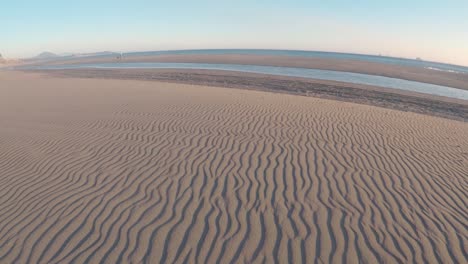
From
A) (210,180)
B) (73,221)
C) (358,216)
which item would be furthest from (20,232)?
(358,216)

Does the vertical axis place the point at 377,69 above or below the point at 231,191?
above

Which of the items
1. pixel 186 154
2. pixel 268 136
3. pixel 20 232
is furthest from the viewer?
pixel 268 136

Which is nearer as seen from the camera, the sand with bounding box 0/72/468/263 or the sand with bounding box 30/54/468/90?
the sand with bounding box 0/72/468/263

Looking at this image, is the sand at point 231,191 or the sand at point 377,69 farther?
the sand at point 377,69

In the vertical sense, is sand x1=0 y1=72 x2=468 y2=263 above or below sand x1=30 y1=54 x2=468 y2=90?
below

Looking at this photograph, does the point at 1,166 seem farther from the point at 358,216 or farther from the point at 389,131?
the point at 389,131

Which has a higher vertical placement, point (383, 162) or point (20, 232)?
point (383, 162)

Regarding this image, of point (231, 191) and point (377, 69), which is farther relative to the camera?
point (377, 69)

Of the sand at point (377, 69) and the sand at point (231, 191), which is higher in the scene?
the sand at point (377, 69)
